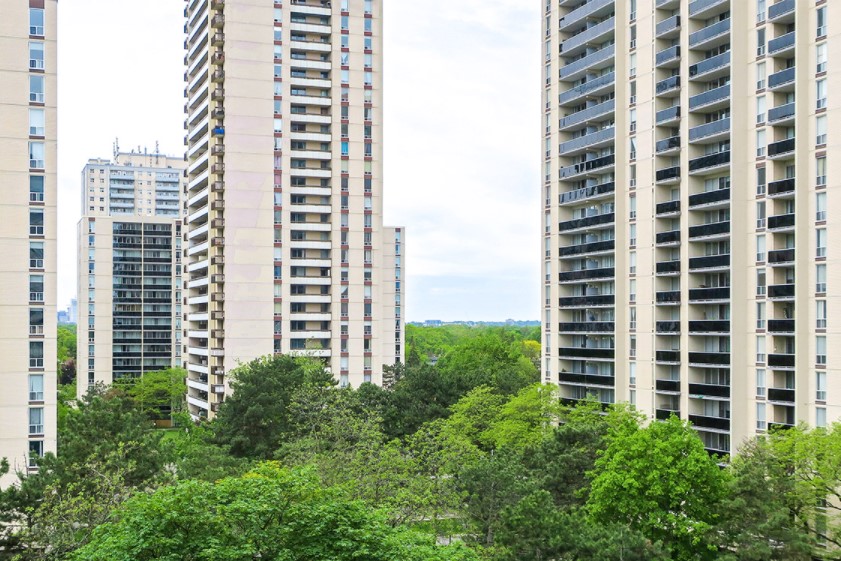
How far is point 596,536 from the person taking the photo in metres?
31.2

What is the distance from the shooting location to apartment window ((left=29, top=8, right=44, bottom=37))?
161ft

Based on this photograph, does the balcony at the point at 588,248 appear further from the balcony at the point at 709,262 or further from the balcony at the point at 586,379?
the balcony at the point at 586,379

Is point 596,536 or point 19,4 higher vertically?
point 19,4

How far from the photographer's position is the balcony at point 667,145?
58.0 meters

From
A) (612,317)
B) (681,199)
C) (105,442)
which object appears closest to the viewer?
(105,442)

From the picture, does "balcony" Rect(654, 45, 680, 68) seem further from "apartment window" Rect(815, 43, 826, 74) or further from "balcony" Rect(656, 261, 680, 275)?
"balcony" Rect(656, 261, 680, 275)

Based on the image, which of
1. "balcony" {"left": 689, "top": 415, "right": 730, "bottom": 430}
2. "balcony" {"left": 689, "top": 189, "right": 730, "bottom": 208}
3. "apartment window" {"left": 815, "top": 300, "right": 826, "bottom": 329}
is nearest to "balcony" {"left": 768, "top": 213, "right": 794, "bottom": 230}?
"balcony" {"left": 689, "top": 189, "right": 730, "bottom": 208}

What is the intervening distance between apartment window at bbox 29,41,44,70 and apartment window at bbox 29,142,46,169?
483cm

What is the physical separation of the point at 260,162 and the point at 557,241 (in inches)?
1241

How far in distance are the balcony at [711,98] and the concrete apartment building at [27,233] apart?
141 ft

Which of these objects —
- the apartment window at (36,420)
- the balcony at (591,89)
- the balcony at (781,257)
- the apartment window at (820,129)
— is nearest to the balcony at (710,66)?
the balcony at (591,89)

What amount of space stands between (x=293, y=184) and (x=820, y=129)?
167 feet

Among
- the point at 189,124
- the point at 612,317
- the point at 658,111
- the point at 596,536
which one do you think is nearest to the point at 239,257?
the point at 189,124

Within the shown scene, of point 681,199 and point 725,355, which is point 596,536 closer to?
point 725,355
